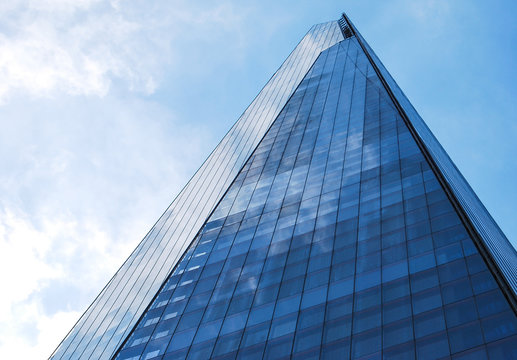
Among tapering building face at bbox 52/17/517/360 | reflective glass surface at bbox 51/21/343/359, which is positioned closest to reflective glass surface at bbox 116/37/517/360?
tapering building face at bbox 52/17/517/360

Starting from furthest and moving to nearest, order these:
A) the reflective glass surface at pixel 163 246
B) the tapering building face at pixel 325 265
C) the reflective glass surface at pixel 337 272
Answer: the reflective glass surface at pixel 163 246 < the tapering building face at pixel 325 265 < the reflective glass surface at pixel 337 272

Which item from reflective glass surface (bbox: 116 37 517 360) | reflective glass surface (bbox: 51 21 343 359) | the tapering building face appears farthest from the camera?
reflective glass surface (bbox: 51 21 343 359)

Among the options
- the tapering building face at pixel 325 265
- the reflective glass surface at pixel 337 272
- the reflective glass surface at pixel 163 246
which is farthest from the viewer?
the reflective glass surface at pixel 163 246

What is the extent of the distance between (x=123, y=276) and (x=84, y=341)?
1476cm

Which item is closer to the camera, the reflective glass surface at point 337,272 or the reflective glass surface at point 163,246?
the reflective glass surface at point 337,272

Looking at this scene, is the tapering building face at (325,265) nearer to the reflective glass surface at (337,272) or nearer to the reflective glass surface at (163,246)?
the reflective glass surface at (337,272)

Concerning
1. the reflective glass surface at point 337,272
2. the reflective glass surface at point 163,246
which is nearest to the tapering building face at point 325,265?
the reflective glass surface at point 337,272

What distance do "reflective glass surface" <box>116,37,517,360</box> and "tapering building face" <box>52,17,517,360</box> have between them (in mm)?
103

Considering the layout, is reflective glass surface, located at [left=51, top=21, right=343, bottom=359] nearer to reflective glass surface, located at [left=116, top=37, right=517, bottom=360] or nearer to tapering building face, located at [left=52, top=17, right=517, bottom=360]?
tapering building face, located at [left=52, top=17, right=517, bottom=360]

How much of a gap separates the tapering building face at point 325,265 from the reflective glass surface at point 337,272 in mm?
103

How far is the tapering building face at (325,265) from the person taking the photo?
27.0 m

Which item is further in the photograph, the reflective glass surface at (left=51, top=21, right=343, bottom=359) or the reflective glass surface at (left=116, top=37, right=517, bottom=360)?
the reflective glass surface at (left=51, top=21, right=343, bottom=359)

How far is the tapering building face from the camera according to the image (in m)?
27.0

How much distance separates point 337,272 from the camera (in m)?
35.0
